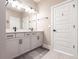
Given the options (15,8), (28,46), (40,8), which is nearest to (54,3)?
(40,8)

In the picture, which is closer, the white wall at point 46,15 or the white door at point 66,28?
the white door at point 66,28

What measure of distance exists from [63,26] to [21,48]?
72.9 inches

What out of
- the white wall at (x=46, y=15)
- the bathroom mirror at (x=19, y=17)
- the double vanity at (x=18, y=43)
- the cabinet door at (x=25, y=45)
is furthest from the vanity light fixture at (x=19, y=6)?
the cabinet door at (x=25, y=45)

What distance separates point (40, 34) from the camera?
11.6 ft

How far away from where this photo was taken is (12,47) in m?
1.97

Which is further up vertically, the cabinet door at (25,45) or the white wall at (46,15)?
the white wall at (46,15)

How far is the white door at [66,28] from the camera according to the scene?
7.80 feet

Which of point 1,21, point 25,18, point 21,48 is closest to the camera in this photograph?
point 1,21

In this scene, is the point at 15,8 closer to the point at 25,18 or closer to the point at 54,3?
the point at 25,18

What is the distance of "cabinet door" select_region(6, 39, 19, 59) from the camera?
73.0 inches

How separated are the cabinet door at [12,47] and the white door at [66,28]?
178 cm

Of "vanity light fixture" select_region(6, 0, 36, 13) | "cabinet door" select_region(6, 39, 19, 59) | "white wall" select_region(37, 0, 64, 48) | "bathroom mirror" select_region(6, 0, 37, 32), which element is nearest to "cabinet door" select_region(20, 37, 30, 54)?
"cabinet door" select_region(6, 39, 19, 59)

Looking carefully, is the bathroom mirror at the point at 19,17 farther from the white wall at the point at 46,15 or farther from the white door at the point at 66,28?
the white door at the point at 66,28

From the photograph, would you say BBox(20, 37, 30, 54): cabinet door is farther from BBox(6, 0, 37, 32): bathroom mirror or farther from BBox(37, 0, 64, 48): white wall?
BBox(37, 0, 64, 48): white wall
